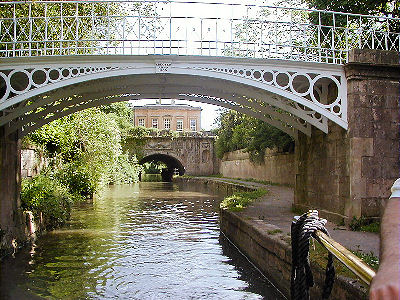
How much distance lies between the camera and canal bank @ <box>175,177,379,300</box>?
5.34m

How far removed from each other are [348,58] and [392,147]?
6.72ft

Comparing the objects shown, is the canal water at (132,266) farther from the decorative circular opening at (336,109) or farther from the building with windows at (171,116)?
the building with windows at (171,116)

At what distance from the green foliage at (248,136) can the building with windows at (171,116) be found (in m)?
16.6

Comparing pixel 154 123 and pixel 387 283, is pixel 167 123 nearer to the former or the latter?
pixel 154 123

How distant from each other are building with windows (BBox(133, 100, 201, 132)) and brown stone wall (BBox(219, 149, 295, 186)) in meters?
17.4

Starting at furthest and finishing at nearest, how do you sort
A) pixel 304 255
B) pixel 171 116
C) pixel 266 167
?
pixel 171 116 → pixel 266 167 → pixel 304 255

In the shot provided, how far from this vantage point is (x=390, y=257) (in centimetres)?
97

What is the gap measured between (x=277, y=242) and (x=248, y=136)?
882 inches

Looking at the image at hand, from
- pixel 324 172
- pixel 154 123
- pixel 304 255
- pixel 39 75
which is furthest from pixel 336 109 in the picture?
pixel 154 123

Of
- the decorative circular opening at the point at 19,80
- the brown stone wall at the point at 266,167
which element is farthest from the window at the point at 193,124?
the decorative circular opening at the point at 19,80

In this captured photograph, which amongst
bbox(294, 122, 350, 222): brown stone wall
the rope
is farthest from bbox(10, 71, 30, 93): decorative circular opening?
the rope

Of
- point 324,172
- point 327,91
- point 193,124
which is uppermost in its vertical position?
point 193,124

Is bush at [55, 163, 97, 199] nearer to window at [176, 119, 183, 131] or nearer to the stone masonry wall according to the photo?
the stone masonry wall

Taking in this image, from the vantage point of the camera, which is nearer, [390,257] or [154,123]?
[390,257]
